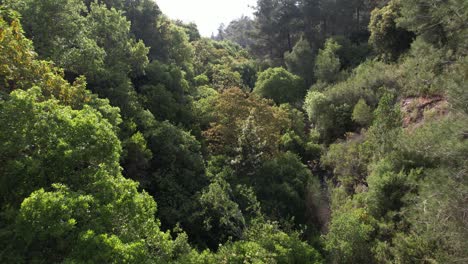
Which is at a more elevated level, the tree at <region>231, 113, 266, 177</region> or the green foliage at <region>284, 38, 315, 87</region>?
the green foliage at <region>284, 38, 315, 87</region>

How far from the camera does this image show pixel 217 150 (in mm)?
28125

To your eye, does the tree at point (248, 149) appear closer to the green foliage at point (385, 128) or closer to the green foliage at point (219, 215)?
the green foliage at point (219, 215)

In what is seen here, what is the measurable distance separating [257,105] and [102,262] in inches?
803

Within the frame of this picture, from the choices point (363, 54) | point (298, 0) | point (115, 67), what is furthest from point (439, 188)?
point (298, 0)

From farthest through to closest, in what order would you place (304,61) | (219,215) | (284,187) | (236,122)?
(304,61), (236,122), (284,187), (219,215)

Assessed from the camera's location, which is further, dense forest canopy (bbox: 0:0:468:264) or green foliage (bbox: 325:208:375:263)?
green foliage (bbox: 325:208:375:263)

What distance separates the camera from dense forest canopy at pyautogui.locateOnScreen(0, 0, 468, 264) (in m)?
12.2

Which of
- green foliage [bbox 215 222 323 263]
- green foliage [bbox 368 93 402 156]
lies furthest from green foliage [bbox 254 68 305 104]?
green foliage [bbox 215 222 323 263]

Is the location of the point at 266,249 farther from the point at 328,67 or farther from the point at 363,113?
the point at 328,67

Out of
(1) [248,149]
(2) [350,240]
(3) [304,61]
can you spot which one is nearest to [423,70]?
(1) [248,149]

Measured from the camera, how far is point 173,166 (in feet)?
77.5

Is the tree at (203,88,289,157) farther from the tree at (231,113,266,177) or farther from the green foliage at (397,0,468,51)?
the green foliage at (397,0,468,51)

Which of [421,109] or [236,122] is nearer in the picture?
[421,109]

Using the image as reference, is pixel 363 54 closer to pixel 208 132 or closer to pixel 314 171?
pixel 314 171
